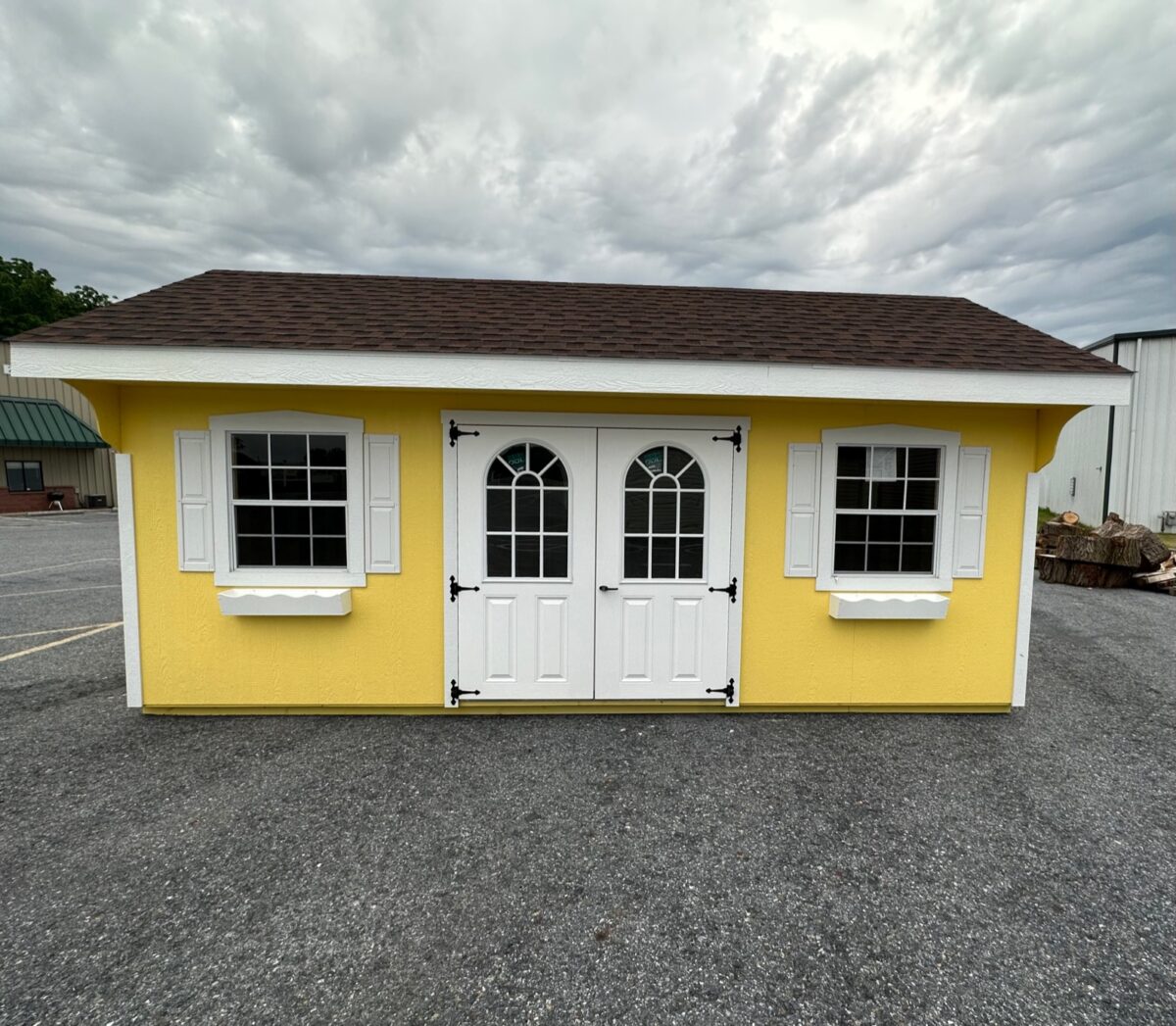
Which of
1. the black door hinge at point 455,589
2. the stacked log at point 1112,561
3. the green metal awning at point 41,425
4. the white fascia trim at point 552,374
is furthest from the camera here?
the green metal awning at point 41,425

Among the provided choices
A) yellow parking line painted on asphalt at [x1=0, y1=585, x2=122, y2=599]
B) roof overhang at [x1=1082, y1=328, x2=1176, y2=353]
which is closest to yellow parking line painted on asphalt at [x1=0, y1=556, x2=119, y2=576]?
yellow parking line painted on asphalt at [x1=0, y1=585, x2=122, y2=599]

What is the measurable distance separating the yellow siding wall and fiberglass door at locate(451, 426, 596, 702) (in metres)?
0.25

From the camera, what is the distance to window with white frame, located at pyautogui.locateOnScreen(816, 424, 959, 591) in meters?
4.61

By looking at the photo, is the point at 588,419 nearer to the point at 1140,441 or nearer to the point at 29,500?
the point at 1140,441

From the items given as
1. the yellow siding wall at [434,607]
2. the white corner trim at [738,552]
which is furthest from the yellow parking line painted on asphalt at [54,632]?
the white corner trim at [738,552]

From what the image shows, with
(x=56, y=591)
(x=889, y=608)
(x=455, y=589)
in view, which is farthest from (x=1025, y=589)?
(x=56, y=591)

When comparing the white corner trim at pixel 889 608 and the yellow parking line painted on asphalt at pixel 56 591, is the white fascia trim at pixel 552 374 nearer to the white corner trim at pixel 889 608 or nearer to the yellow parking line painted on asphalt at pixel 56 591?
the white corner trim at pixel 889 608

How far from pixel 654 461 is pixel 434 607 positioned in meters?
2.13

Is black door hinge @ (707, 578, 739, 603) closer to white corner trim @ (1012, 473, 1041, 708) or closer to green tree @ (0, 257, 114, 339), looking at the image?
white corner trim @ (1012, 473, 1041, 708)

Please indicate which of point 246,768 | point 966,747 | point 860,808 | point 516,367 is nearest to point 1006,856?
point 860,808

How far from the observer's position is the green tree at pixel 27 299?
34.7 meters

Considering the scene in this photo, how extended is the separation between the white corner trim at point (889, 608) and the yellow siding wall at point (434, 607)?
16 centimetres

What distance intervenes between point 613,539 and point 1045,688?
4.53 meters

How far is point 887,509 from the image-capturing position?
4703 mm
